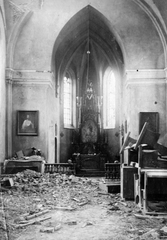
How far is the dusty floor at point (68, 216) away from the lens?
518 centimetres

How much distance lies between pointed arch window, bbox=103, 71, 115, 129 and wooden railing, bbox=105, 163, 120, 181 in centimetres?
758

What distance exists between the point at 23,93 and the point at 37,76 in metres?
1.11

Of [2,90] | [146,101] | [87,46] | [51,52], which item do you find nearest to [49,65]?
[51,52]

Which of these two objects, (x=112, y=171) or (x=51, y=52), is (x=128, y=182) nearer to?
(x=112, y=171)

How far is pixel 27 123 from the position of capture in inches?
591

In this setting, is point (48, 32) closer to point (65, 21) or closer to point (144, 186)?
point (65, 21)

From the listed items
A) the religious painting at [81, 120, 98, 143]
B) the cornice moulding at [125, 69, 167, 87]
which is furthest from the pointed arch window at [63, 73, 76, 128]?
the cornice moulding at [125, 69, 167, 87]

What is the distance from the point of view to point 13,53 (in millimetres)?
14953

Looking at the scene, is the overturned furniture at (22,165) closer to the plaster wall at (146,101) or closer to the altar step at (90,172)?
the altar step at (90,172)

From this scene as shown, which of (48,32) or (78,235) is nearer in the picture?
(78,235)

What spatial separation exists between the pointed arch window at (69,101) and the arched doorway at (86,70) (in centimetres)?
8

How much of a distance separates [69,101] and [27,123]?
7714mm

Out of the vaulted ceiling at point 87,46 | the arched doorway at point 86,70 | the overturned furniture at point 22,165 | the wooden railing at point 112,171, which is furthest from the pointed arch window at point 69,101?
the overturned furniture at point 22,165

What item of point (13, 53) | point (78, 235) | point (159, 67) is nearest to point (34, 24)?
point (13, 53)
